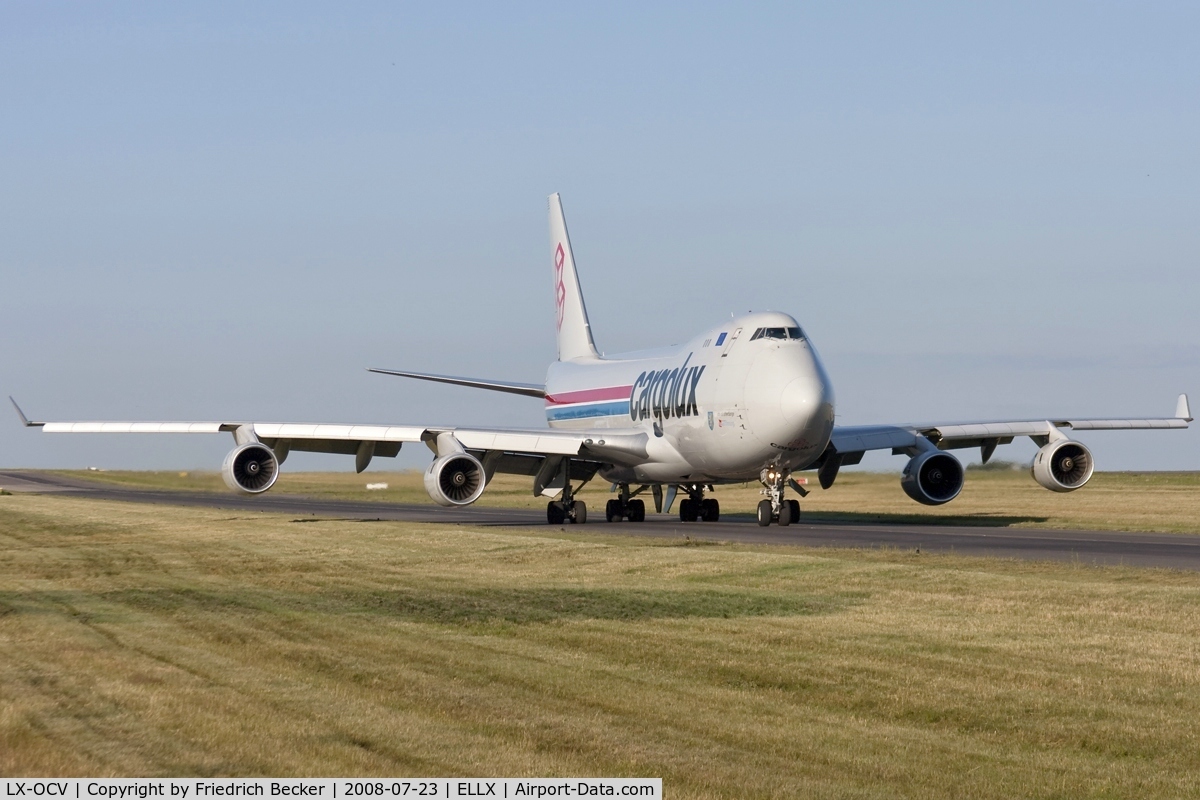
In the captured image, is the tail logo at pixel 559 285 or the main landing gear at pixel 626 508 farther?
the tail logo at pixel 559 285

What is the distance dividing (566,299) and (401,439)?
18179 millimetres

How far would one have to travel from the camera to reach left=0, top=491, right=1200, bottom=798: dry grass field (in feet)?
28.9

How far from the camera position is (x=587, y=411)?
45.3 meters

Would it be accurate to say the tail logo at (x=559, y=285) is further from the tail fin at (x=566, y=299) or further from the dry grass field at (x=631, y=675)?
the dry grass field at (x=631, y=675)

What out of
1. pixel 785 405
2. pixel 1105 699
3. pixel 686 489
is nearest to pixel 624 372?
pixel 686 489

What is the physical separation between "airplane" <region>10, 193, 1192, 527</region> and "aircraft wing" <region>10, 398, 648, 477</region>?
42 millimetres

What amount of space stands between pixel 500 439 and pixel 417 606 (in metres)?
20.2

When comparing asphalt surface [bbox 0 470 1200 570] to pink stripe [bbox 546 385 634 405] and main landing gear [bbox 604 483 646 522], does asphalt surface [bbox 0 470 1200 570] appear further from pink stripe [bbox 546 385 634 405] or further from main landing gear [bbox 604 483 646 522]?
pink stripe [bbox 546 385 634 405]

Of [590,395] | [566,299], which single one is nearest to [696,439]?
[590,395]

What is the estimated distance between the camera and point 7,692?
1083cm

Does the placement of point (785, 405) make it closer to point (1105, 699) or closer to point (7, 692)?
point (1105, 699)

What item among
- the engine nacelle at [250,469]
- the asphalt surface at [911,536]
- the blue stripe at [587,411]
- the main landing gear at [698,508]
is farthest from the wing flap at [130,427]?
the main landing gear at [698,508]

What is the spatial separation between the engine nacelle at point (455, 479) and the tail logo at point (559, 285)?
1887 centimetres
